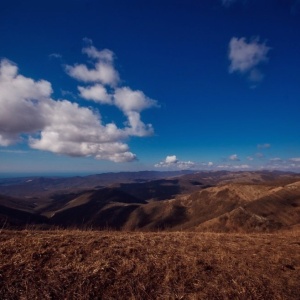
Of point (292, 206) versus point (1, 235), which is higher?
point (1, 235)

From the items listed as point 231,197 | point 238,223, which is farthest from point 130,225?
point 238,223

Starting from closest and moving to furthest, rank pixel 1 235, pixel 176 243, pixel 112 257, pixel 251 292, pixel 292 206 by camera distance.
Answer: pixel 251 292
pixel 112 257
pixel 1 235
pixel 176 243
pixel 292 206

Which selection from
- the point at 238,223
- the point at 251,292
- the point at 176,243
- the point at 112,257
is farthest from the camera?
the point at 238,223

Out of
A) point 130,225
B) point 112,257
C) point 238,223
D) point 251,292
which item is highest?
point 112,257

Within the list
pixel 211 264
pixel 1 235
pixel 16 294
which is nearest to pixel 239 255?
pixel 211 264

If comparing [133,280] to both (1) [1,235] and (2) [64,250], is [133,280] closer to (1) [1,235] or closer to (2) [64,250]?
(2) [64,250]

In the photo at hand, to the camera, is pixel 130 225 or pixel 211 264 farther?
pixel 130 225

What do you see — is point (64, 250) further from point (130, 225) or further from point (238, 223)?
point (130, 225)
